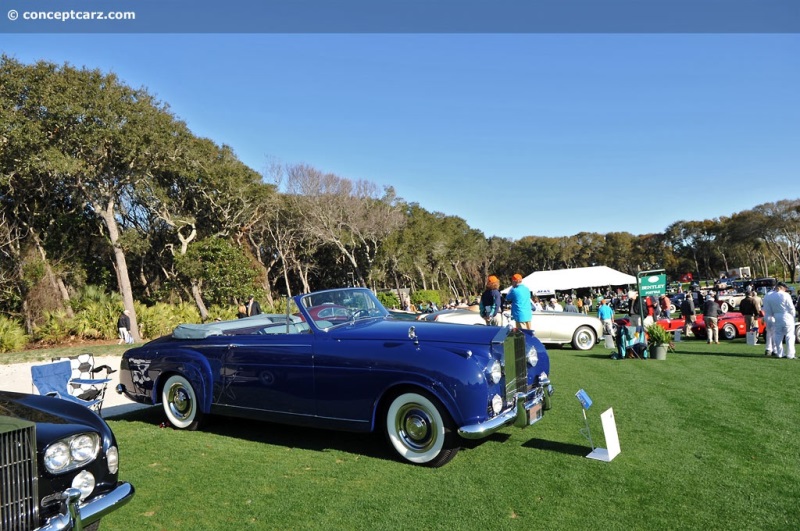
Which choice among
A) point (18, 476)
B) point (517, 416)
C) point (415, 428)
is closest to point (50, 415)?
point (18, 476)

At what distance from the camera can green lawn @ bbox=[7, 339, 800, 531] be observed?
3.82 m

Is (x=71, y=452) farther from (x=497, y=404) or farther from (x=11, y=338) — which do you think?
(x=11, y=338)

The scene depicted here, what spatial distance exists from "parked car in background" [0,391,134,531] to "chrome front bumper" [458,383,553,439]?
2.58 m

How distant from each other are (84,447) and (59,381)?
4.41 m

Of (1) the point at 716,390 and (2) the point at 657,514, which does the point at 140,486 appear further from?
(1) the point at 716,390

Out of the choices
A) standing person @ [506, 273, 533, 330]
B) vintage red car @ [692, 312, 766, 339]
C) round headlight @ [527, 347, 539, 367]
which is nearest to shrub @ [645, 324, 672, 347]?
standing person @ [506, 273, 533, 330]

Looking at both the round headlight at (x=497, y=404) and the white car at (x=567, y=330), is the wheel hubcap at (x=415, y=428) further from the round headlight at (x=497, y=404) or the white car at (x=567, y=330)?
the white car at (x=567, y=330)

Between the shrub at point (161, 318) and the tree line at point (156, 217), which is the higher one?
the tree line at point (156, 217)

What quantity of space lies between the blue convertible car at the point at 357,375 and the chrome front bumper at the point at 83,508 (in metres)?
2.05

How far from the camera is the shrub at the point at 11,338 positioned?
706 inches

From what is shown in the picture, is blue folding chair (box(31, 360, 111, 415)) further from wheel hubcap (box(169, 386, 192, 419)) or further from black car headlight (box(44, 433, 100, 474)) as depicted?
black car headlight (box(44, 433, 100, 474))

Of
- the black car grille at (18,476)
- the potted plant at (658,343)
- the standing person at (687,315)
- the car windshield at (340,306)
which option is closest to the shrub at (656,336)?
the potted plant at (658,343)

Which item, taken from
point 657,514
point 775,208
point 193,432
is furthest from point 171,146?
point 775,208

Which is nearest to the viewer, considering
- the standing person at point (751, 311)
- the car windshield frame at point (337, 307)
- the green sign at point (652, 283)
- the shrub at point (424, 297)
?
the car windshield frame at point (337, 307)
